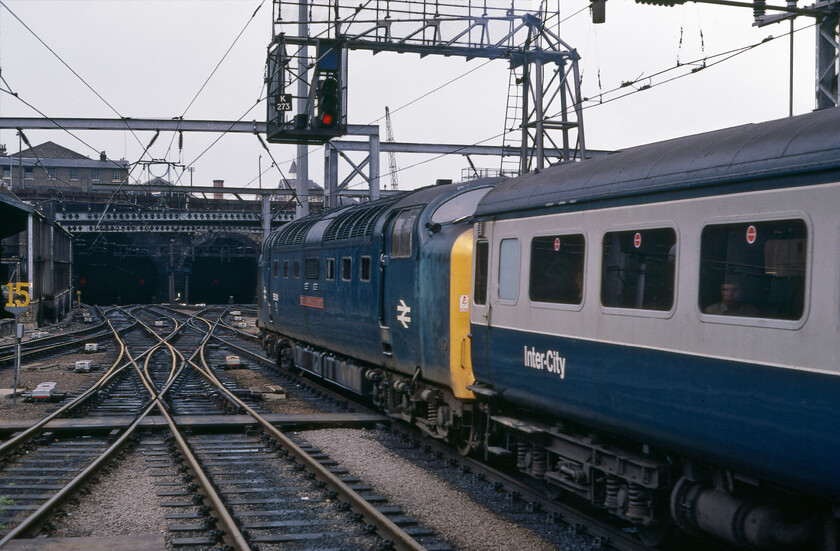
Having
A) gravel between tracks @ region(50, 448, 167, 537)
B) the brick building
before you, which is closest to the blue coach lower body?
gravel between tracks @ region(50, 448, 167, 537)

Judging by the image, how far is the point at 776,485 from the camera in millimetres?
5934

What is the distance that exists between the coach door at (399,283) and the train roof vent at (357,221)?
37.9 inches

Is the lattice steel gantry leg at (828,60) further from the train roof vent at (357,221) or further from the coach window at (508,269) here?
the train roof vent at (357,221)

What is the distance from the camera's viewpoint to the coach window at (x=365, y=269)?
557 inches

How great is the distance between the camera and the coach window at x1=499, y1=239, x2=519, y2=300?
30.3 feet

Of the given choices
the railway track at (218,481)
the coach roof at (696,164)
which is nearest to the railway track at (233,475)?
the railway track at (218,481)

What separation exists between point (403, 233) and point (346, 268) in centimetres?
298

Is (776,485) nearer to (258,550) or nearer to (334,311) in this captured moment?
(258,550)

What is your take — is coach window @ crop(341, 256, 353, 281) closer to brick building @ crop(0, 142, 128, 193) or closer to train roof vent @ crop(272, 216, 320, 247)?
train roof vent @ crop(272, 216, 320, 247)

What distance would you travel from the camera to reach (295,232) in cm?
2014

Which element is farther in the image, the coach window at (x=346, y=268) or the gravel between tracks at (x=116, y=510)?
the coach window at (x=346, y=268)

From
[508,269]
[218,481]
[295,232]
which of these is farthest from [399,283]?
[295,232]

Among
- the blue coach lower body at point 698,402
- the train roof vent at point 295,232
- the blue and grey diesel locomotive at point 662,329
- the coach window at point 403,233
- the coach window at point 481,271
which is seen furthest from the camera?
the train roof vent at point 295,232

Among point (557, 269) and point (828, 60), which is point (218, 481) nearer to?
point (557, 269)
